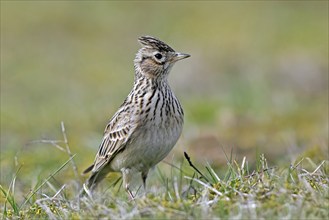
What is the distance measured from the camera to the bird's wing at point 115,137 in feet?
25.2

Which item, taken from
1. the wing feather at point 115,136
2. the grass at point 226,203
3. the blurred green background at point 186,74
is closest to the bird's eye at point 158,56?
the wing feather at point 115,136

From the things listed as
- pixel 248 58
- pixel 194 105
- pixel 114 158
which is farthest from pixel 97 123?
pixel 248 58

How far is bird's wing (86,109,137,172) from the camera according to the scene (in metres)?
7.69

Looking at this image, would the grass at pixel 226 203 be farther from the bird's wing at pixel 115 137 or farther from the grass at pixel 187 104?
the bird's wing at pixel 115 137

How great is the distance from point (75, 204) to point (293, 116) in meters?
6.76

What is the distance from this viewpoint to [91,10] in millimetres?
21859

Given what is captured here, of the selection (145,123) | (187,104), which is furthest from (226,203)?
(187,104)

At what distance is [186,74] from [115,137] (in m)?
8.31

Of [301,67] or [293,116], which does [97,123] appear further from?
[301,67]

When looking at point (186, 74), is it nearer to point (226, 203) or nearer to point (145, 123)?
point (145, 123)

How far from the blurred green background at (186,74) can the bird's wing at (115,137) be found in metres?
0.75

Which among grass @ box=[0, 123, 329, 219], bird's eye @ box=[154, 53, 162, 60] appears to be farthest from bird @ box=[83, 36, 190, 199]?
grass @ box=[0, 123, 329, 219]

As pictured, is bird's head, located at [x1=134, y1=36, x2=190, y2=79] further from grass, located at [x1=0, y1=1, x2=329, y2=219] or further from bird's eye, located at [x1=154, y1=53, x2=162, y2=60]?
grass, located at [x1=0, y1=1, x2=329, y2=219]

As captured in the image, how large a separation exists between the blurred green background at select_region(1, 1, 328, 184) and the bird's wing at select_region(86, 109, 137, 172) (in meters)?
0.75
